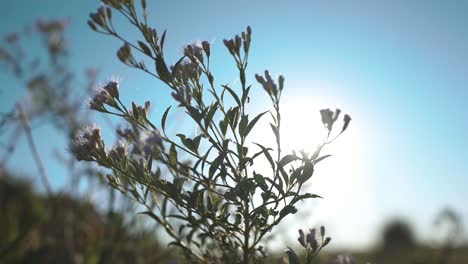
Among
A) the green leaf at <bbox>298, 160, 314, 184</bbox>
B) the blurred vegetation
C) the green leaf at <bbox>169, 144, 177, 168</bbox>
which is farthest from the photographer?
the blurred vegetation

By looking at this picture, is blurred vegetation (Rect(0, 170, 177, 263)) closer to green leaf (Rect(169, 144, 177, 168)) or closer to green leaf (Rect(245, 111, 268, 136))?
green leaf (Rect(169, 144, 177, 168))

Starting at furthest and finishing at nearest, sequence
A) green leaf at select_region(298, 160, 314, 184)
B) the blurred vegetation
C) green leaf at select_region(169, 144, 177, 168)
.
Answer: the blurred vegetation, green leaf at select_region(169, 144, 177, 168), green leaf at select_region(298, 160, 314, 184)

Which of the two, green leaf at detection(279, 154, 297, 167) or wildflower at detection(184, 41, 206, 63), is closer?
green leaf at detection(279, 154, 297, 167)

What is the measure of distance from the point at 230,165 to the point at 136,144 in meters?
0.43

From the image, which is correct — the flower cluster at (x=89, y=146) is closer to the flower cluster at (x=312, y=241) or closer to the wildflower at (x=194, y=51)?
the wildflower at (x=194, y=51)

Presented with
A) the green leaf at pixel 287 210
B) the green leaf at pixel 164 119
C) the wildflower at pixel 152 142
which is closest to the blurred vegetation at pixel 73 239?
the wildflower at pixel 152 142

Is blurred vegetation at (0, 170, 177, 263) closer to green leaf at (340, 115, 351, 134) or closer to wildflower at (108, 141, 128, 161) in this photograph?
wildflower at (108, 141, 128, 161)

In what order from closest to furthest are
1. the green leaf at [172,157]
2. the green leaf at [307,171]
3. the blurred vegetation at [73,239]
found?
the green leaf at [307,171] → the green leaf at [172,157] → the blurred vegetation at [73,239]

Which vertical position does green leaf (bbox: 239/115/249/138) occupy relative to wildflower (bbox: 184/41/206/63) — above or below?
below

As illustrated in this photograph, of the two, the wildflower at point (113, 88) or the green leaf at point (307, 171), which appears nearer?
the green leaf at point (307, 171)

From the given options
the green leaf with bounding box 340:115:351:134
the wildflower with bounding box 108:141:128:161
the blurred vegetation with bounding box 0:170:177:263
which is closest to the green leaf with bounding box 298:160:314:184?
the green leaf with bounding box 340:115:351:134

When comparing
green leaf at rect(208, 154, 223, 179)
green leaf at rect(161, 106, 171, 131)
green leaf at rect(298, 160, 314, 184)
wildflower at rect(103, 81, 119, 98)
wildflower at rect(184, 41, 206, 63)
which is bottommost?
green leaf at rect(298, 160, 314, 184)

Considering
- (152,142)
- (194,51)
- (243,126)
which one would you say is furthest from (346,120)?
(152,142)

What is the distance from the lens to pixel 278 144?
1.22 metres
